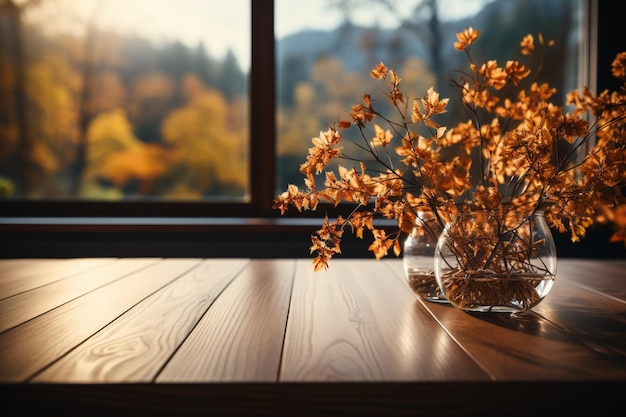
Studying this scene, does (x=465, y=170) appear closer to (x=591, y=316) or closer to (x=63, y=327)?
(x=591, y=316)

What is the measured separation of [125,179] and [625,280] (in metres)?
2.03

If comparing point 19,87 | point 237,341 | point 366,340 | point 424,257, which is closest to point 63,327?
point 237,341

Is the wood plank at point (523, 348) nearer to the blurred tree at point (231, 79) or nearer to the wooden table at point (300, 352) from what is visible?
the wooden table at point (300, 352)

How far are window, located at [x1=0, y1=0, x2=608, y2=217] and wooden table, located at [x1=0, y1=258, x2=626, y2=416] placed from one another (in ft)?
4.75

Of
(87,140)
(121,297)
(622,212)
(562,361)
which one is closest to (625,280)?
(562,361)

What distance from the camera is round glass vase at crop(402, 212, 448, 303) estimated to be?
2.96ft

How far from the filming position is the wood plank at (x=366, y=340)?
0.56m

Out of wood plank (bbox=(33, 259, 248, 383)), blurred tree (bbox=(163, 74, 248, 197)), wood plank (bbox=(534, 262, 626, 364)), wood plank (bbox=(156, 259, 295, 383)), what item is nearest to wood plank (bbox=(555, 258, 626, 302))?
Result: wood plank (bbox=(534, 262, 626, 364))

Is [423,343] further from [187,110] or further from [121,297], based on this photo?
[187,110]

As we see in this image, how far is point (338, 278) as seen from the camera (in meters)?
1.20

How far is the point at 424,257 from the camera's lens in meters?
0.91

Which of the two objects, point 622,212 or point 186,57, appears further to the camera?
point 186,57

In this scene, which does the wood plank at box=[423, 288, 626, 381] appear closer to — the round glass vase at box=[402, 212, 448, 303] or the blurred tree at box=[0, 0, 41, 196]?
the round glass vase at box=[402, 212, 448, 303]

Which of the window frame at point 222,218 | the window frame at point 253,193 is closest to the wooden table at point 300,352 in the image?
the window frame at point 222,218
